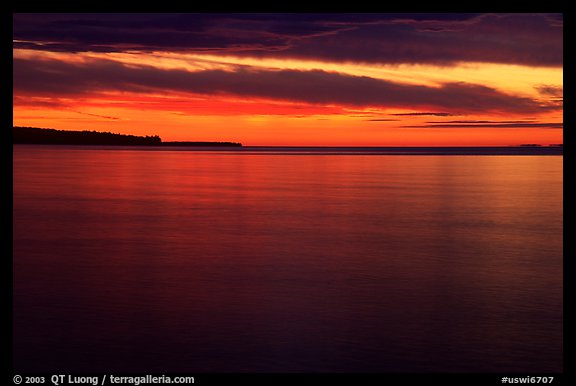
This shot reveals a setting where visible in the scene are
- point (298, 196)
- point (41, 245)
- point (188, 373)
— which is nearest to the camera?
point (188, 373)

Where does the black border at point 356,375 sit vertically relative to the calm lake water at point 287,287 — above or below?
above

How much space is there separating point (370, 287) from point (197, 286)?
2.36 m

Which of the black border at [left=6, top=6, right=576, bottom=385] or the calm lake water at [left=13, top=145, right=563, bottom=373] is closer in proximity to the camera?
the black border at [left=6, top=6, right=576, bottom=385]

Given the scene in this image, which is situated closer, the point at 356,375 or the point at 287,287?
the point at 356,375

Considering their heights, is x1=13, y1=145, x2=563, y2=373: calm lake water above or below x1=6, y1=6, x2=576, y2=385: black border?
below

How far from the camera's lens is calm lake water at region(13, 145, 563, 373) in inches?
297

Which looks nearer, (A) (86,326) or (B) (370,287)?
(A) (86,326)

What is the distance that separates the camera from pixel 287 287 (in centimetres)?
1009

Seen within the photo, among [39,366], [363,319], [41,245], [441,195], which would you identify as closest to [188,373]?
[39,366]

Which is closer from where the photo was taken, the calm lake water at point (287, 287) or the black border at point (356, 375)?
the black border at point (356, 375)

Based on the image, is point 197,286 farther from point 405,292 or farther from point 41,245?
point 41,245

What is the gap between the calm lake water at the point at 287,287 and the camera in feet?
24.7

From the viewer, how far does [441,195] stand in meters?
22.0
